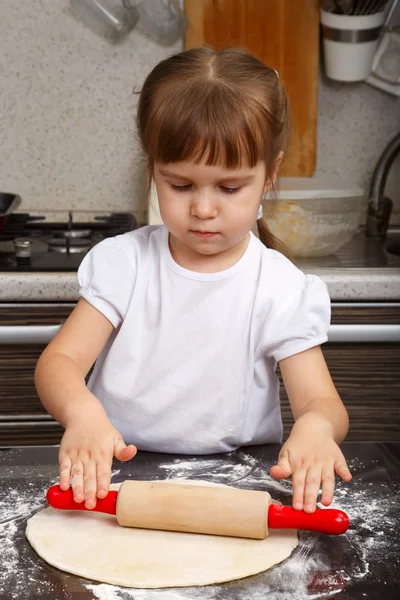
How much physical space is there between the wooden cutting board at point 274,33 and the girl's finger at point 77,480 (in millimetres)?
1418

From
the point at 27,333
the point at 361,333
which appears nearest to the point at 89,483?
the point at 27,333

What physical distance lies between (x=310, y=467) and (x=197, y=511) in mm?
135

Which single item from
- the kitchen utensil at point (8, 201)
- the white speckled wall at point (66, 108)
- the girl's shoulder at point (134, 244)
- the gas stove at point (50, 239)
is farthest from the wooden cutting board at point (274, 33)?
the girl's shoulder at point (134, 244)

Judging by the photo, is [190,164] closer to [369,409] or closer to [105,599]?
[105,599]

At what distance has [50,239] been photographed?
2045mm

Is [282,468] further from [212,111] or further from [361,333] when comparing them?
[361,333]

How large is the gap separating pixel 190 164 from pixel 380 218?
1.37 metres

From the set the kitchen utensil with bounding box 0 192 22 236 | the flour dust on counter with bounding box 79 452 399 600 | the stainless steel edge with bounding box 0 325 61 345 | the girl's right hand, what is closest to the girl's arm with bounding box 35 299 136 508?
the girl's right hand

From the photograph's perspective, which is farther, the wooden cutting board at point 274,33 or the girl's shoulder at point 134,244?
the wooden cutting board at point 274,33

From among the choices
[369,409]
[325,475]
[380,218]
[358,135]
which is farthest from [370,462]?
[358,135]

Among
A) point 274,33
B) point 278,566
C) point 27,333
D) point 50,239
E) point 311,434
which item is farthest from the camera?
point 274,33

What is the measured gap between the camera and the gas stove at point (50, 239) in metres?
1.86

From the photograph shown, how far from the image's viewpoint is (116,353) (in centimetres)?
118

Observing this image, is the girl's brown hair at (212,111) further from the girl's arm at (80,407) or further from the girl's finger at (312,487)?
the girl's finger at (312,487)
